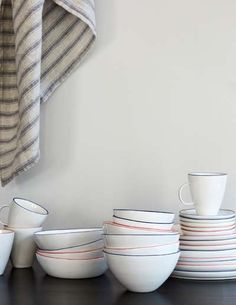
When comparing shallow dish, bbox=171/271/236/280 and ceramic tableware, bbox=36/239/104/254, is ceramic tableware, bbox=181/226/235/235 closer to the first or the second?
shallow dish, bbox=171/271/236/280

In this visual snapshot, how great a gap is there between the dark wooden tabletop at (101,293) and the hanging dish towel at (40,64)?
31 cm

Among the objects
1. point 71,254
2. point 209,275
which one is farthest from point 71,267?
point 209,275

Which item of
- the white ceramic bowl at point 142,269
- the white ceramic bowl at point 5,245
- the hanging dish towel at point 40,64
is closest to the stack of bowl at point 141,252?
the white ceramic bowl at point 142,269

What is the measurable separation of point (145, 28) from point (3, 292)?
700 millimetres

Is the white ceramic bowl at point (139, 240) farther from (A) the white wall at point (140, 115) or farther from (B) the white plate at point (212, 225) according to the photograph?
(A) the white wall at point (140, 115)

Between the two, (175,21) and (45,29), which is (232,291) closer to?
(175,21)

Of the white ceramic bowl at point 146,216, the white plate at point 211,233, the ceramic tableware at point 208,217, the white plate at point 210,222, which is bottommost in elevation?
the white plate at point 211,233

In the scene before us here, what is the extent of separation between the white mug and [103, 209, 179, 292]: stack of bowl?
114 millimetres

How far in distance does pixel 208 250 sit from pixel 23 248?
405 mm

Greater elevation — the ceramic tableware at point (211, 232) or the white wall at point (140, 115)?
the white wall at point (140, 115)

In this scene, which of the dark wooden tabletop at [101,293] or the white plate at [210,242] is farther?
the white plate at [210,242]

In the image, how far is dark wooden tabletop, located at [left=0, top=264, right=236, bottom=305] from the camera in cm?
91

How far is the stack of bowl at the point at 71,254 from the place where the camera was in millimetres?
1051

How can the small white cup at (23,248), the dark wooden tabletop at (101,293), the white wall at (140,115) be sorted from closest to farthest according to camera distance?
the dark wooden tabletop at (101,293)
the small white cup at (23,248)
the white wall at (140,115)
